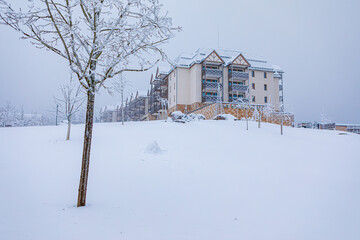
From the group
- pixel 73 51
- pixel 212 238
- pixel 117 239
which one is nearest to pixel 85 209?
pixel 117 239

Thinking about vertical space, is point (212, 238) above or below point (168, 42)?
below

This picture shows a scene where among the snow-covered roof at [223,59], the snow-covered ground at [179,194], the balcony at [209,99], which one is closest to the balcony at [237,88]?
the balcony at [209,99]

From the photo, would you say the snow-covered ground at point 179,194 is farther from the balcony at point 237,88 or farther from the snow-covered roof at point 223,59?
the snow-covered roof at point 223,59

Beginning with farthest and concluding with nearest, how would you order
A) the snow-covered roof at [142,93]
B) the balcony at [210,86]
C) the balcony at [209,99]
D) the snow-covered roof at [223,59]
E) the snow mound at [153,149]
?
the snow-covered roof at [142,93], the snow-covered roof at [223,59], the balcony at [209,99], the balcony at [210,86], the snow mound at [153,149]

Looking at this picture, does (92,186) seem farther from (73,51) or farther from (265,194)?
(265,194)

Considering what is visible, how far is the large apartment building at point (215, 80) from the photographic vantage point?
96.1 ft

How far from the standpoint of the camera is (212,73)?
29219 millimetres

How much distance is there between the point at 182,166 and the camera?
7320 millimetres

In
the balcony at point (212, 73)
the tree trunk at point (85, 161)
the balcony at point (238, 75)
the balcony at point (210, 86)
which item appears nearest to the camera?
the tree trunk at point (85, 161)

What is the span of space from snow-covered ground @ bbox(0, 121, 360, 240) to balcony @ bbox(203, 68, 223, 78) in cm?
2045

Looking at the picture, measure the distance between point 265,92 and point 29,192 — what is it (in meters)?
32.6

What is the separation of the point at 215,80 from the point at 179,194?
27.1 m

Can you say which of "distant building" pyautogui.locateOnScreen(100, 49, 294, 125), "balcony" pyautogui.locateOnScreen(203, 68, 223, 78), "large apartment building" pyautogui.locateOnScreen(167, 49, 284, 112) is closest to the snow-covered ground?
"distant building" pyautogui.locateOnScreen(100, 49, 294, 125)

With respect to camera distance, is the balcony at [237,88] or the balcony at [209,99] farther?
the balcony at [237,88]
